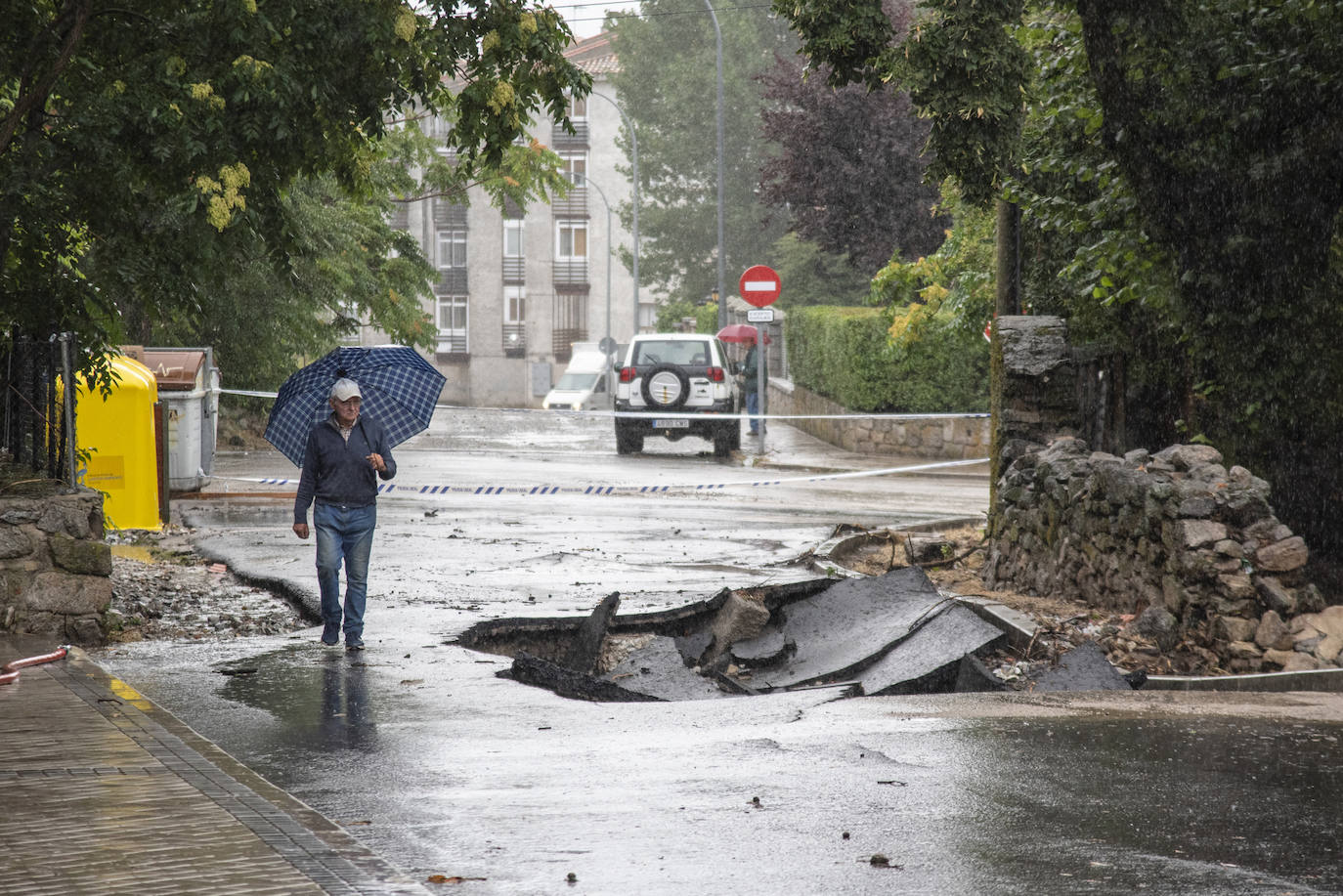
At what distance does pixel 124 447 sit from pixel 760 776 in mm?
10126

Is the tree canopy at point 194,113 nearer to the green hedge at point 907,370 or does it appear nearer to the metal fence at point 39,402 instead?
the metal fence at point 39,402

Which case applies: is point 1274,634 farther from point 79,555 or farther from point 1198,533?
point 79,555

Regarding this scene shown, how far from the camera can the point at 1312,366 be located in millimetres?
10375

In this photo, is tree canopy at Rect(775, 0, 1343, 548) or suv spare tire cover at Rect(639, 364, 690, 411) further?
suv spare tire cover at Rect(639, 364, 690, 411)

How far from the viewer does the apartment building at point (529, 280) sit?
7444 centimetres

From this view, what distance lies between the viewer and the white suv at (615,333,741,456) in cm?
2759

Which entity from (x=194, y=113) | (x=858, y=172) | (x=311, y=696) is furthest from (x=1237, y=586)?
(x=858, y=172)

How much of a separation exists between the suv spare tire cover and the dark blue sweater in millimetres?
18594

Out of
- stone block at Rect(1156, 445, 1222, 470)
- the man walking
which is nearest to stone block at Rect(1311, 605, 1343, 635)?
stone block at Rect(1156, 445, 1222, 470)

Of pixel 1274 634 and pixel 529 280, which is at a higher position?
pixel 529 280

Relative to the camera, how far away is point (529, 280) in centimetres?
7475

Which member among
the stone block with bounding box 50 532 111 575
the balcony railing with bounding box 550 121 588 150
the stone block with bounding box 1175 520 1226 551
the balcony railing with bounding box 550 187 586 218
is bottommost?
the stone block with bounding box 50 532 111 575

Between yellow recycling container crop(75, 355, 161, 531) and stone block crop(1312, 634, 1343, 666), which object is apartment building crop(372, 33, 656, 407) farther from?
stone block crop(1312, 634, 1343, 666)

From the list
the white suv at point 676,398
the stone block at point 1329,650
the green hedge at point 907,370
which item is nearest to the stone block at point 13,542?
the stone block at point 1329,650
